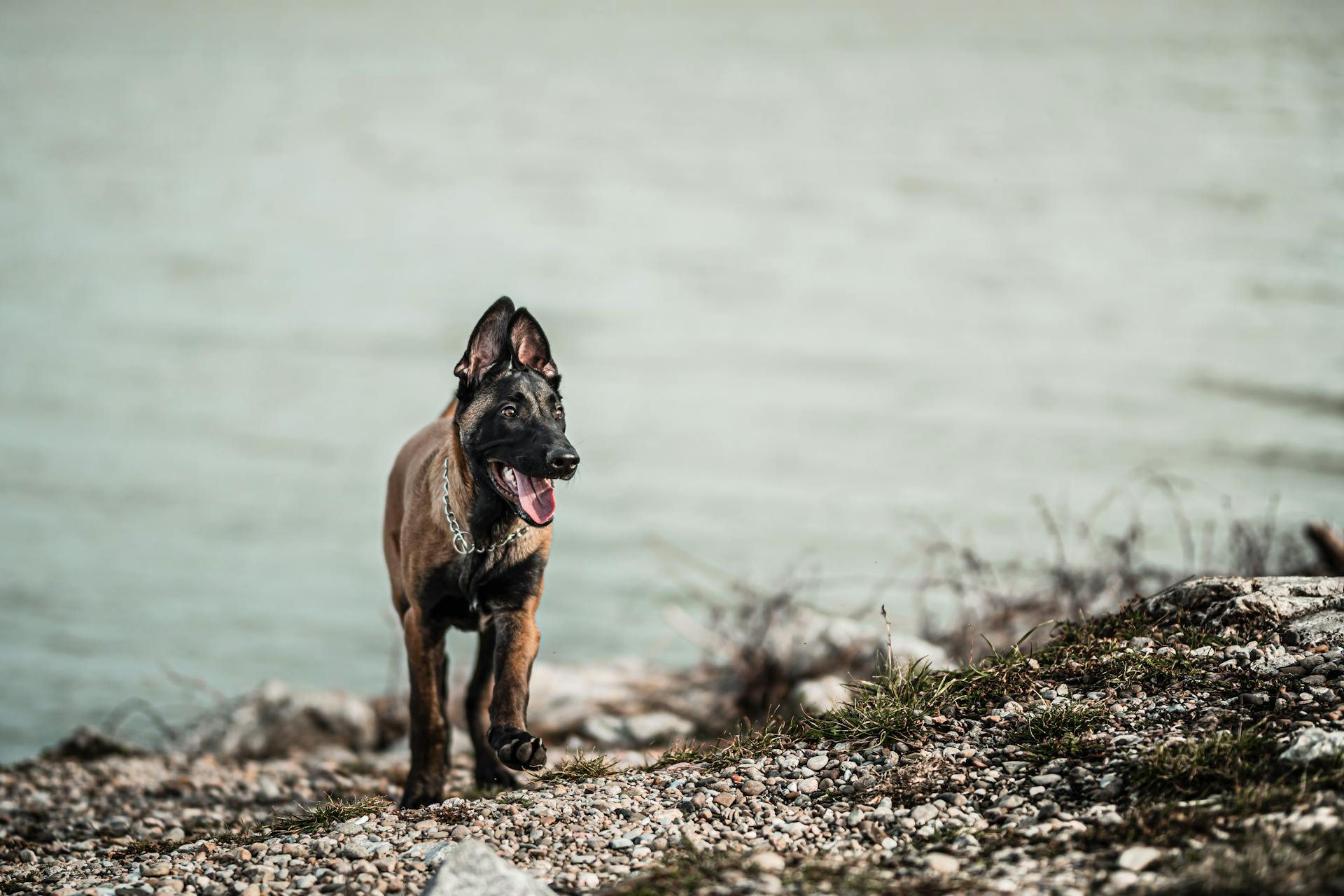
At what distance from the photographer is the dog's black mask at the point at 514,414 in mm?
5262

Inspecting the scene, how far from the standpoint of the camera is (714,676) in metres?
10.5

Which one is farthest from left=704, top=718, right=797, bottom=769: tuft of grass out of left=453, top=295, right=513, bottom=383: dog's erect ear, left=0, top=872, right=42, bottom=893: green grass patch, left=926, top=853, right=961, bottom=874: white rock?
left=0, top=872, right=42, bottom=893: green grass patch

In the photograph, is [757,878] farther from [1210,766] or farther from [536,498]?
[536,498]

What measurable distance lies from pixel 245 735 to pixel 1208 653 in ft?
24.2

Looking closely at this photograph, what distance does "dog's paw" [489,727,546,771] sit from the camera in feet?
17.6

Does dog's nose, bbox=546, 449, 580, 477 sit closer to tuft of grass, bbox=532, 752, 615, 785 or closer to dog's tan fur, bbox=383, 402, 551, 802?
dog's tan fur, bbox=383, 402, 551, 802

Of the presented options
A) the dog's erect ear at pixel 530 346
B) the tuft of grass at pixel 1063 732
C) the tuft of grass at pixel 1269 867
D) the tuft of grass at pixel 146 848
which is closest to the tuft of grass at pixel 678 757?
the tuft of grass at pixel 1063 732

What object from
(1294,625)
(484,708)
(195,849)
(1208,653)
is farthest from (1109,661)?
(195,849)

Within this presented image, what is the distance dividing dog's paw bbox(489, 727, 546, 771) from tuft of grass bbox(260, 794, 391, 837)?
0.70 m

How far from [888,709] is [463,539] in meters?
2.08

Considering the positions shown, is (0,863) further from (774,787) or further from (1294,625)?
(1294,625)

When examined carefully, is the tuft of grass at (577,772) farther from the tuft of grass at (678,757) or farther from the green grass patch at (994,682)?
the green grass patch at (994,682)

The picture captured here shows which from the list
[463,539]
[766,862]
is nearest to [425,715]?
[463,539]

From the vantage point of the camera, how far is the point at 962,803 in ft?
15.6
